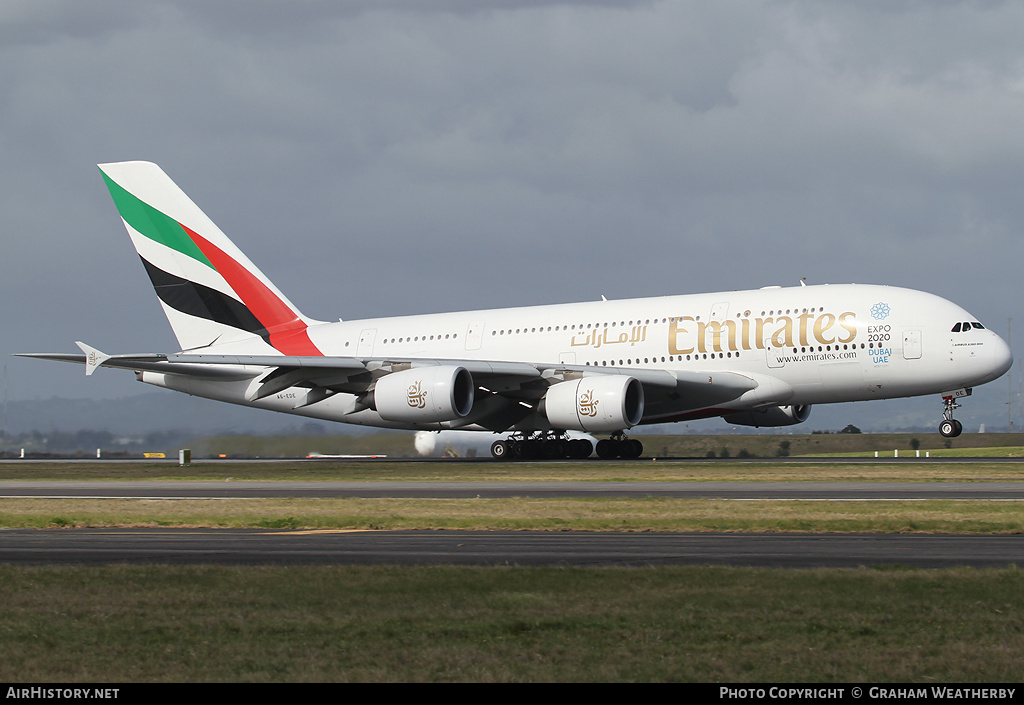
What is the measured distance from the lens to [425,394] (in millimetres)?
36844

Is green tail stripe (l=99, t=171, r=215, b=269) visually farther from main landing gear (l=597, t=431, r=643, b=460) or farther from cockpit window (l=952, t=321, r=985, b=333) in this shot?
cockpit window (l=952, t=321, r=985, b=333)

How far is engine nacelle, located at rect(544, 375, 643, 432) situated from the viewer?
117 feet

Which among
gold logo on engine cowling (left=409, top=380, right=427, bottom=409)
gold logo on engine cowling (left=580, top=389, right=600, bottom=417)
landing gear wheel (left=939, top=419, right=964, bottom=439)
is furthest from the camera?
gold logo on engine cowling (left=409, top=380, right=427, bottom=409)

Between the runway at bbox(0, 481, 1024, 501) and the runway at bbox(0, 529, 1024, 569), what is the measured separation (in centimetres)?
648

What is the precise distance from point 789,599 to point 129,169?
41885 millimetres

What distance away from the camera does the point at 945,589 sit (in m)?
10.2

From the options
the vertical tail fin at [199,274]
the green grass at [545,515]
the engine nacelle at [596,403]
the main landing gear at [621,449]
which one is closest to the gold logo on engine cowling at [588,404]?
the engine nacelle at [596,403]

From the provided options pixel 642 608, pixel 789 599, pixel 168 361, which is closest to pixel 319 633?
pixel 642 608

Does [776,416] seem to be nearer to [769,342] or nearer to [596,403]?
[769,342]

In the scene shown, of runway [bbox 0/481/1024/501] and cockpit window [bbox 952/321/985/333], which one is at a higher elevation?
cockpit window [bbox 952/321/985/333]

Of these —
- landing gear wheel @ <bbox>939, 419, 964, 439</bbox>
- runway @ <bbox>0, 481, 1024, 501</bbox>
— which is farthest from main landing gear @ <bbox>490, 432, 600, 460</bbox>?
runway @ <bbox>0, 481, 1024, 501</bbox>

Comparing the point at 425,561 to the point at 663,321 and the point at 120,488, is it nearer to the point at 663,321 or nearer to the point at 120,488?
the point at 120,488

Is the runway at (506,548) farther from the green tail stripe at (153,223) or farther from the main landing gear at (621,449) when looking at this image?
the green tail stripe at (153,223)

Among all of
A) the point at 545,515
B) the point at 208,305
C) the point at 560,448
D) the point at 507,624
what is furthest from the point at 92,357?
the point at 507,624
